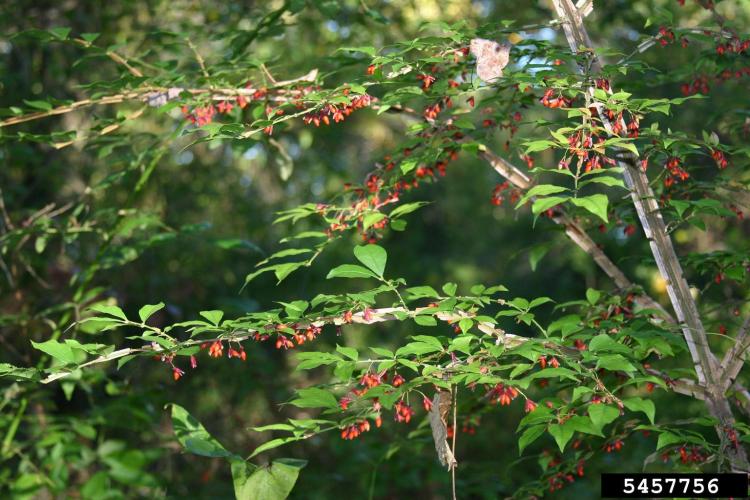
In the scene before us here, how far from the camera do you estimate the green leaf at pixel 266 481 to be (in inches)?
74.9

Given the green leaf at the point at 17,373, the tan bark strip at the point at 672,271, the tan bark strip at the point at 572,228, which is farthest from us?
the tan bark strip at the point at 572,228

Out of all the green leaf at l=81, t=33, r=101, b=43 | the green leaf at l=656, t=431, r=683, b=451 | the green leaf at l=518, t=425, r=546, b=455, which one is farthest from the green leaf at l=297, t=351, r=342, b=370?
the green leaf at l=81, t=33, r=101, b=43

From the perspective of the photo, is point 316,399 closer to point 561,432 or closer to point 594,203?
point 561,432

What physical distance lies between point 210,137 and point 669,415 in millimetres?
4853

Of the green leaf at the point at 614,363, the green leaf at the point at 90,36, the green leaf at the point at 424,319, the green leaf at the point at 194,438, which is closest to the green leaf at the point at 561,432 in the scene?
→ the green leaf at the point at 614,363

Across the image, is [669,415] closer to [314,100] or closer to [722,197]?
[722,197]

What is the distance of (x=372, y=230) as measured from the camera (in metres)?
2.23

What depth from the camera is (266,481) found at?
192 cm

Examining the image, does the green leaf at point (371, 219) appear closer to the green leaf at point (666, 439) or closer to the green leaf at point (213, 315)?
the green leaf at point (213, 315)

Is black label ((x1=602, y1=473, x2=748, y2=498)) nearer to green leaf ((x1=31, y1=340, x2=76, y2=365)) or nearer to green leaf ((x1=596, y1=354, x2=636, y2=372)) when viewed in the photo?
green leaf ((x1=596, y1=354, x2=636, y2=372))

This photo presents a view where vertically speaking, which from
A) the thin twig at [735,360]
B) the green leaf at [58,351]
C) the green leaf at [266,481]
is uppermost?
the green leaf at [58,351]

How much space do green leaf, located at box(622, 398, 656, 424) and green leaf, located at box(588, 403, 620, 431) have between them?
3 centimetres

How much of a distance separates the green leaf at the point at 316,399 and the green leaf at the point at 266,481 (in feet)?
0.61

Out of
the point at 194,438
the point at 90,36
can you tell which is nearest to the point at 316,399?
the point at 194,438
